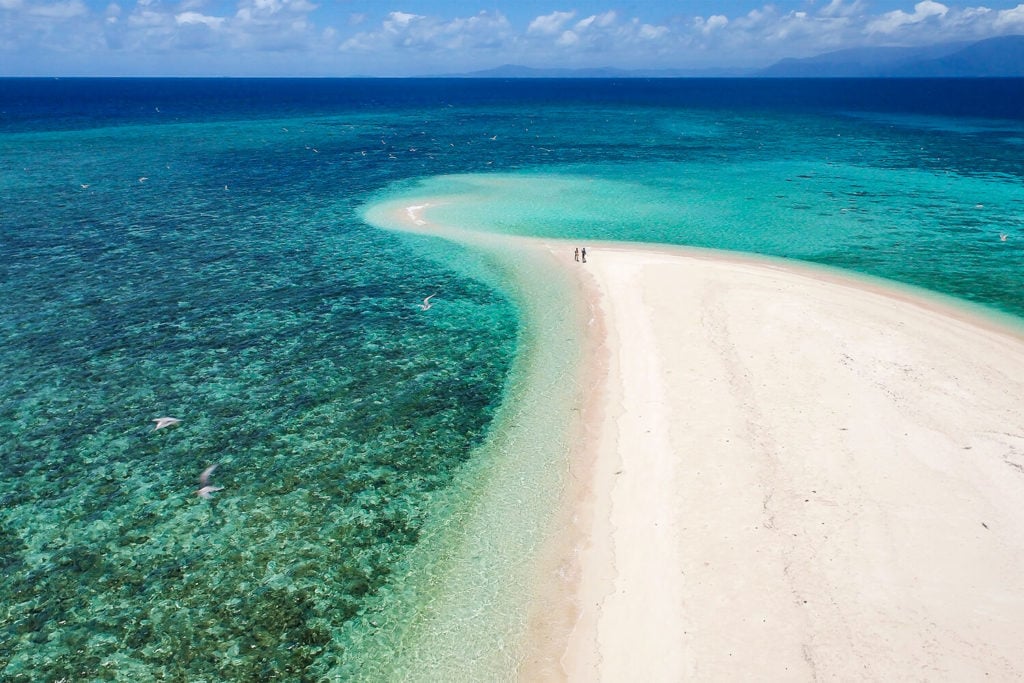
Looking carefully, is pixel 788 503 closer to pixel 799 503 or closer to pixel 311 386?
pixel 799 503

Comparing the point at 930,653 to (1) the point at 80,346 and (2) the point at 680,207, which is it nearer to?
(1) the point at 80,346

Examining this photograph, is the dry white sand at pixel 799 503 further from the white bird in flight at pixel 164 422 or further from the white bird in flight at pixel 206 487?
the white bird in flight at pixel 164 422

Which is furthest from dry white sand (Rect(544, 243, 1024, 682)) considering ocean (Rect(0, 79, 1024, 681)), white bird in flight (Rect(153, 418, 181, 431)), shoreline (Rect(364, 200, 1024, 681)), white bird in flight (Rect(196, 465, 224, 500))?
white bird in flight (Rect(153, 418, 181, 431))

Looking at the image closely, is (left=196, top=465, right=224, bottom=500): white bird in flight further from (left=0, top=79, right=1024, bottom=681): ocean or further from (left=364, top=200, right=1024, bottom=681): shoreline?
(left=364, top=200, right=1024, bottom=681): shoreline

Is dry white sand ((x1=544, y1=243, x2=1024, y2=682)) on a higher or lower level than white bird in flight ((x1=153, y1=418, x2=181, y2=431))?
lower

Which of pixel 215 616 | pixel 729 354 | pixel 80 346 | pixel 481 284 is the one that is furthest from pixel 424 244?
pixel 215 616

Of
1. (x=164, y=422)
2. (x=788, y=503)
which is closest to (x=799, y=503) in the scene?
(x=788, y=503)
